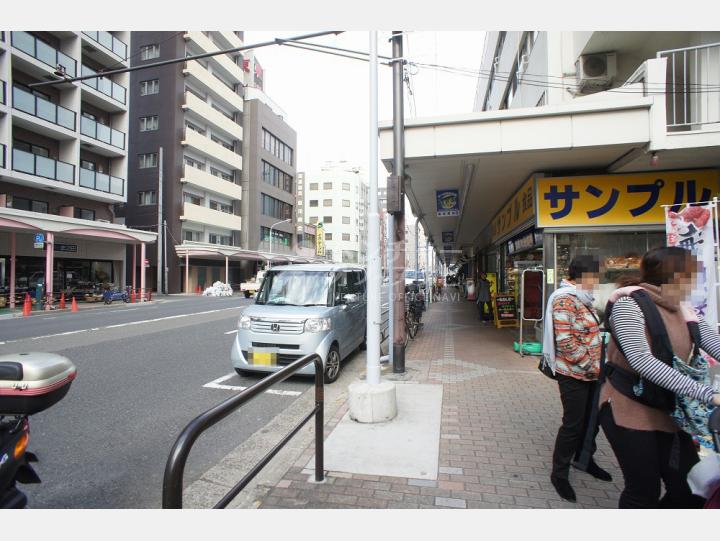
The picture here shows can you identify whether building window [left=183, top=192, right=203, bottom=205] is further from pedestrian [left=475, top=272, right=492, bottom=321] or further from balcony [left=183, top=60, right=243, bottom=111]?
pedestrian [left=475, top=272, right=492, bottom=321]

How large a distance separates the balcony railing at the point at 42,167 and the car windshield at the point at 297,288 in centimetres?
2072

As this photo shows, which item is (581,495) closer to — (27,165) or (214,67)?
(27,165)

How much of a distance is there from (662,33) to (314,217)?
231 feet

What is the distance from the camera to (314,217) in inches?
3014

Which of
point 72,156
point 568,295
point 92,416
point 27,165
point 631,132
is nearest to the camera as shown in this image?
point 568,295

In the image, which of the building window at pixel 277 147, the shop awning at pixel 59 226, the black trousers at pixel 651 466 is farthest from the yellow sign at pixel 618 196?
the building window at pixel 277 147

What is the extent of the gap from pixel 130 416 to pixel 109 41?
96.5ft

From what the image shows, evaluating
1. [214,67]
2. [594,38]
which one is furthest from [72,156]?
[594,38]

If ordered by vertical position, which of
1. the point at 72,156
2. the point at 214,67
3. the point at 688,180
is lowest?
the point at 688,180

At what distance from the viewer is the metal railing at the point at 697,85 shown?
252 inches

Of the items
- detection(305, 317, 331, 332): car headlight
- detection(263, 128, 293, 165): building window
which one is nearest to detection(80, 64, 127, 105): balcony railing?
detection(263, 128, 293, 165): building window

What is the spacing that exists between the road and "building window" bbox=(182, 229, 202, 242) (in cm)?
2457

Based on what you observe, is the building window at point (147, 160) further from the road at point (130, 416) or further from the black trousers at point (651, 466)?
the black trousers at point (651, 466)

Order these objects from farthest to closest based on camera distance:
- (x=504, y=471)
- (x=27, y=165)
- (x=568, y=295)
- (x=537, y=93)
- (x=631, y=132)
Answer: (x=27, y=165), (x=537, y=93), (x=631, y=132), (x=504, y=471), (x=568, y=295)
